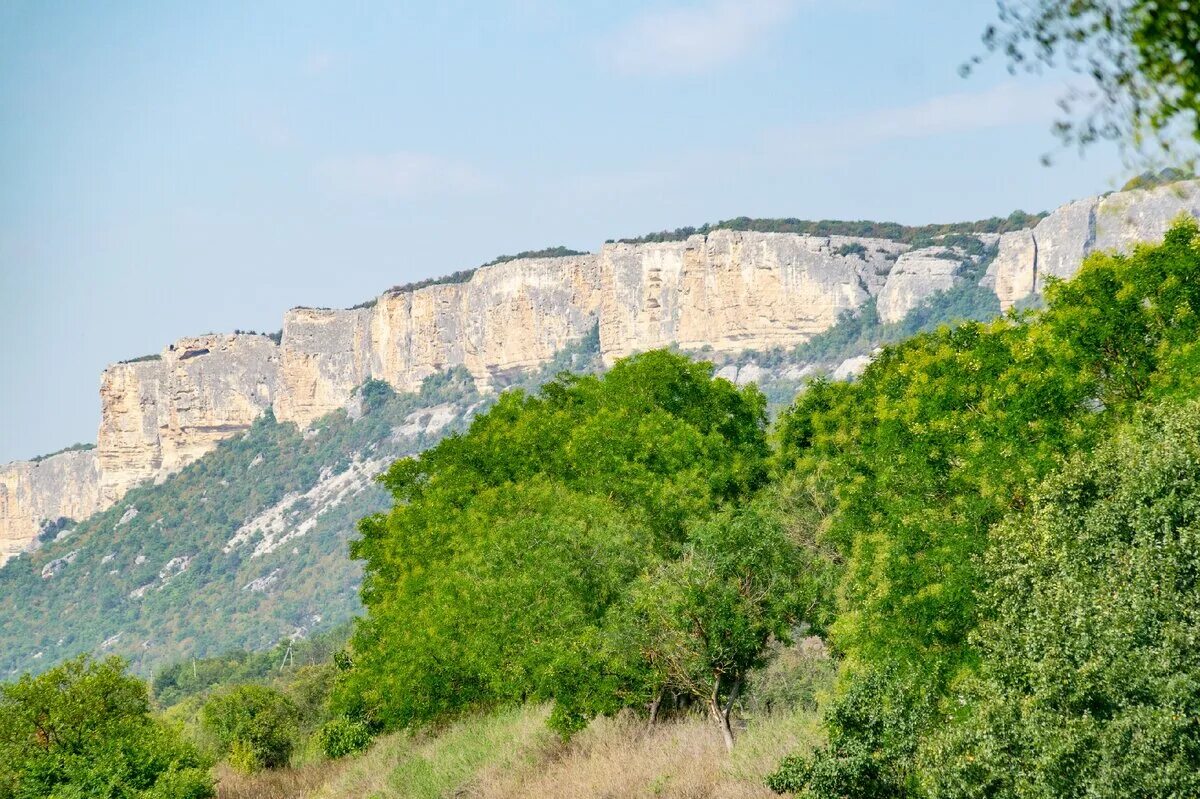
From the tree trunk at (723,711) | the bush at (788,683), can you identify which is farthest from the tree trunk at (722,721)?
the bush at (788,683)

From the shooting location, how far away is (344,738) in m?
Answer: 46.5

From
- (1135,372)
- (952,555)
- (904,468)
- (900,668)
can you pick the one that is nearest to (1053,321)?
(1135,372)

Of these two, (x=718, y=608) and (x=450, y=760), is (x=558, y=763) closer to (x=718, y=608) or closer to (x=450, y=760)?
(x=450, y=760)

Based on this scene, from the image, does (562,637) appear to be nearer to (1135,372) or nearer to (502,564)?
(502,564)

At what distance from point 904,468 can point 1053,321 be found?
15.3ft

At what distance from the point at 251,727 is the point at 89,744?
49.2ft

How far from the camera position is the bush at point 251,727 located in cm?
5056

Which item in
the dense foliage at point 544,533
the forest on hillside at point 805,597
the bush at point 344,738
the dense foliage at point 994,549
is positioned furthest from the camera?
the bush at point 344,738

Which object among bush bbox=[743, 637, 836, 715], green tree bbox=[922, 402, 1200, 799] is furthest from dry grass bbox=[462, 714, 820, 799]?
green tree bbox=[922, 402, 1200, 799]

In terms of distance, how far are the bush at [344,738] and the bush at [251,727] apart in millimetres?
2905

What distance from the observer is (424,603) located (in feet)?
148

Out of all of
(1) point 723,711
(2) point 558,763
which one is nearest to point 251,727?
(2) point 558,763

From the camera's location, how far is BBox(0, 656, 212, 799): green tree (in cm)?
3531

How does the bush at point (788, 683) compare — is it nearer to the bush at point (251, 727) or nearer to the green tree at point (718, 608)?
the green tree at point (718, 608)
